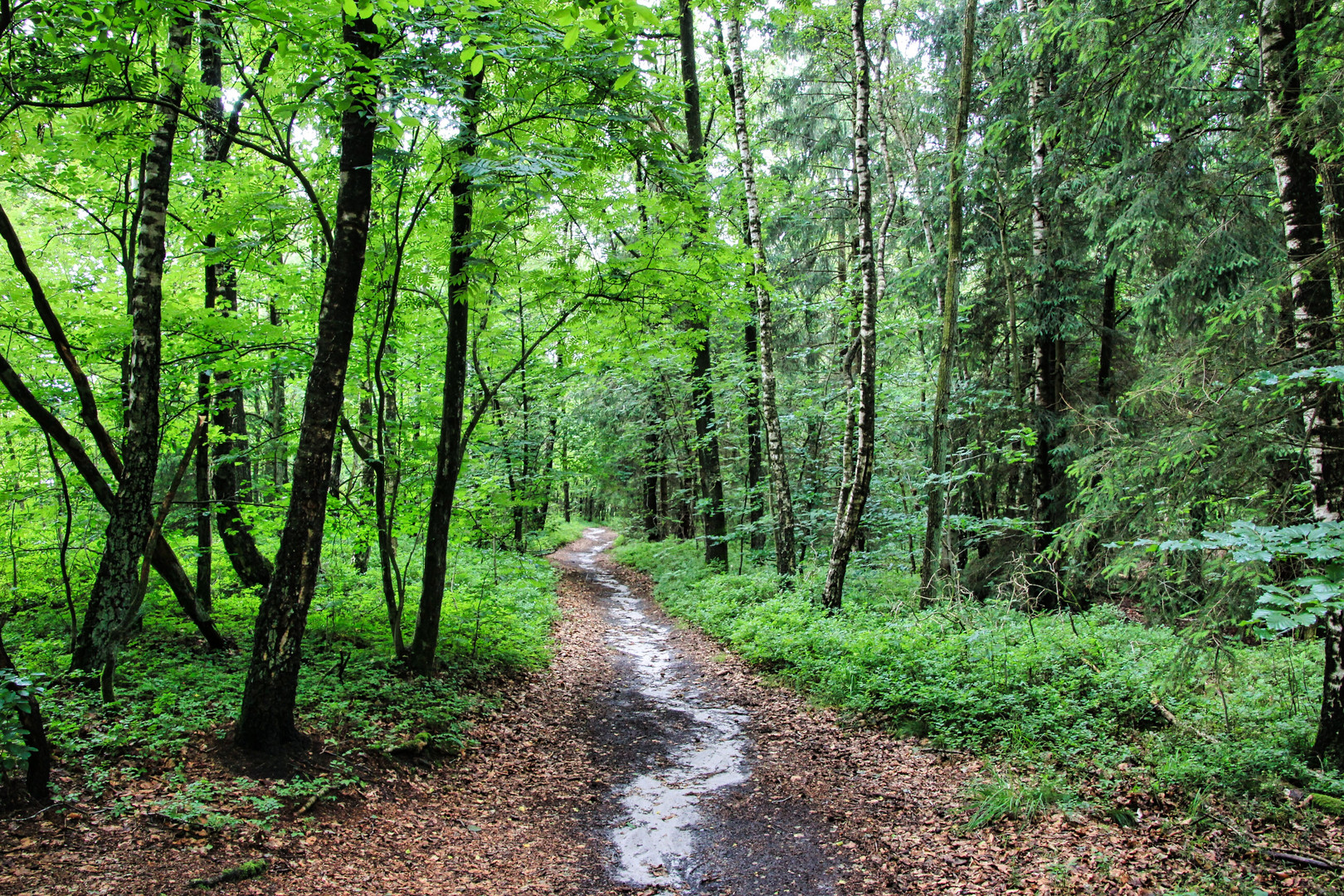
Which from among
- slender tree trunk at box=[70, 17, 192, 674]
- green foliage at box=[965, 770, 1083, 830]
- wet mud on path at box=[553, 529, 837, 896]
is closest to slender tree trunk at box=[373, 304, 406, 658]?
slender tree trunk at box=[70, 17, 192, 674]

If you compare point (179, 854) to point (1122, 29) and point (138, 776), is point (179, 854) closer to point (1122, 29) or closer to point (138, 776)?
point (138, 776)

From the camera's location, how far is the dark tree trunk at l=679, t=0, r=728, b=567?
1357cm

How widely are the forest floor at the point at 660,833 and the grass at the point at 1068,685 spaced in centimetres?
43

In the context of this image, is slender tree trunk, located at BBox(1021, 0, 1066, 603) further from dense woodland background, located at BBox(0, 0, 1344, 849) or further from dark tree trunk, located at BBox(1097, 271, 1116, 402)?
dark tree trunk, located at BBox(1097, 271, 1116, 402)

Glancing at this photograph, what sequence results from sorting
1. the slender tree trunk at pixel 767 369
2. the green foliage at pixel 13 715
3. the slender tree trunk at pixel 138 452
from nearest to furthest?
the green foliage at pixel 13 715 < the slender tree trunk at pixel 138 452 < the slender tree trunk at pixel 767 369

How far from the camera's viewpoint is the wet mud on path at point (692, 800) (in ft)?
14.6

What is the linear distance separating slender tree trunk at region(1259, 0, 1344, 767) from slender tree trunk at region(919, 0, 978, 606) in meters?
4.50

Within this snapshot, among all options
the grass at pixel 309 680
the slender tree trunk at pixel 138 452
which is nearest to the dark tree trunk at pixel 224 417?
the grass at pixel 309 680

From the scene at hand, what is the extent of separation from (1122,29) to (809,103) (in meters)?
12.9

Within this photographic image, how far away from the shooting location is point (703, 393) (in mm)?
15734

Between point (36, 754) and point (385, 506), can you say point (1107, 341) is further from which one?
point (36, 754)

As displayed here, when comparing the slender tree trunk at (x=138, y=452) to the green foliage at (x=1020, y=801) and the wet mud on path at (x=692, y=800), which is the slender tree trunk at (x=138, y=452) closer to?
the wet mud on path at (x=692, y=800)

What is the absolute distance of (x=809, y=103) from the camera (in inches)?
680

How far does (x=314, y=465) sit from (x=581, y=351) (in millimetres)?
4295
